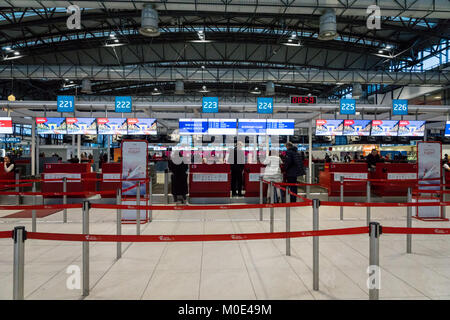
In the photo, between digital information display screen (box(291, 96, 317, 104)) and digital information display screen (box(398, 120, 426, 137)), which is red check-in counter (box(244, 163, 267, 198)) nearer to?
digital information display screen (box(291, 96, 317, 104))

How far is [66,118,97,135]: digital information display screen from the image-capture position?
13492 mm

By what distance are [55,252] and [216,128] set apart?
9.98 metres

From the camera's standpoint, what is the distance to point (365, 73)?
19.4 metres

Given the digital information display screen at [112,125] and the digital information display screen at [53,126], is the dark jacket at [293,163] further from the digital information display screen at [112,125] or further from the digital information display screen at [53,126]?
the digital information display screen at [53,126]

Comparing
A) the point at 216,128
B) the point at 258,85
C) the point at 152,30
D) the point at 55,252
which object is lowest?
the point at 55,252

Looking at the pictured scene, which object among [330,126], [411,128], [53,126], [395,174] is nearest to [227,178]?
[395,174]

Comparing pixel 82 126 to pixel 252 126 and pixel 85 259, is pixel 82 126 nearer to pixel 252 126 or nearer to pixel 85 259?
pixel 252 126

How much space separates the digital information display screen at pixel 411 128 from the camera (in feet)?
49.1

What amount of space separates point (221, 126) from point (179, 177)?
533 cm

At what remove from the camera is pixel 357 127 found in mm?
15242

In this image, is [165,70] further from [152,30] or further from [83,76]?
[152,30]

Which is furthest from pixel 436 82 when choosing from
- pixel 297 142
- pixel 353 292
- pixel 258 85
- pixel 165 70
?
pixel 353 292

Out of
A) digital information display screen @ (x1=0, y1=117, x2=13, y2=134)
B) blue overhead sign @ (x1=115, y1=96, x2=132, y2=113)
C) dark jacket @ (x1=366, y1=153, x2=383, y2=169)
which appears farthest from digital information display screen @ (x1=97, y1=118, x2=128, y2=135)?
dark jacket @ (x1=366, y1=153, x2=383, y2=169)

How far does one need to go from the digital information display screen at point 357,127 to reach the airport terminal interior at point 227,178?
0.20 ft
